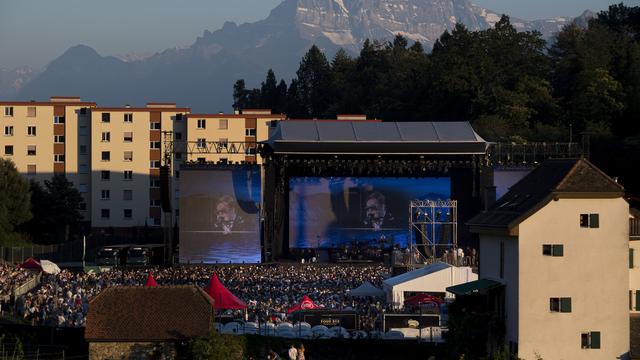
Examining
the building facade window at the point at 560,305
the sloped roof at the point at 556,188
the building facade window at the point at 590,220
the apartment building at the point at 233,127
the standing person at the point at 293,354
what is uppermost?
the apartment building at the point at 233,127

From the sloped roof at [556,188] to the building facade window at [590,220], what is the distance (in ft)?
1.19

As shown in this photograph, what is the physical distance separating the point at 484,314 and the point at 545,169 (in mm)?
3250

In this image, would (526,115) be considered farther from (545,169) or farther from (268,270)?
(545,169)

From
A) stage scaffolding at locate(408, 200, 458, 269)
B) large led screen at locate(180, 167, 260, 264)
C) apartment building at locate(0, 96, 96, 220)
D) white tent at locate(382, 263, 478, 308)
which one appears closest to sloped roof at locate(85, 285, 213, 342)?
white tent at locate(382, 263, 478, 308)

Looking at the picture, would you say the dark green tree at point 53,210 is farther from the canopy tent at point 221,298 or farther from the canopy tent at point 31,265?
the canopy tent at point 221,298

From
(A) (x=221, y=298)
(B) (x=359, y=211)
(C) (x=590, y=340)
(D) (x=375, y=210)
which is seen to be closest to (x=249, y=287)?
(A) (x=221, y=298)

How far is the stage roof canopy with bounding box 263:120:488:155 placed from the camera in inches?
2039

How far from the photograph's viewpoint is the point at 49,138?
77000mm

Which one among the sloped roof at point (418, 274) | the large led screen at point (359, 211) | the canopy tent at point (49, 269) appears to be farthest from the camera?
the large led screen at point (359, 211)

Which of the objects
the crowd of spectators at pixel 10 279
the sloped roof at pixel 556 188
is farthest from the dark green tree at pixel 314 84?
the sloped roof at pixel 556 188

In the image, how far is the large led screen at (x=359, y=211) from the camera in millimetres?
53469

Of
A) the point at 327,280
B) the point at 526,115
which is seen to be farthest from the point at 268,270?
the point at 526,115

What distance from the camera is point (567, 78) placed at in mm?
80250

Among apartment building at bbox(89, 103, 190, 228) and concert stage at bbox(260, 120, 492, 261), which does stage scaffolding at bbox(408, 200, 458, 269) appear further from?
apartment building at bbox(89, 103, 190, 228)
